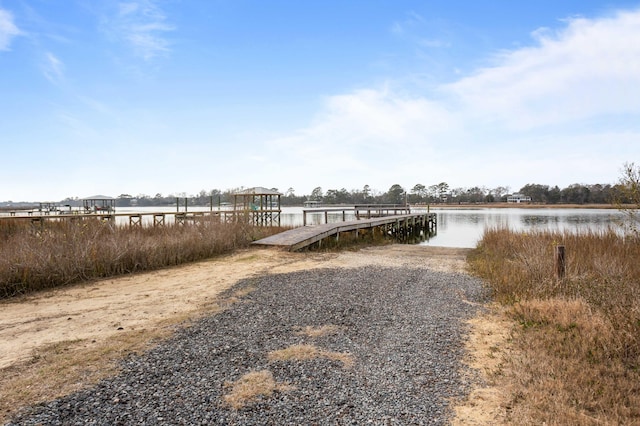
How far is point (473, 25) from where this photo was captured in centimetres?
1164

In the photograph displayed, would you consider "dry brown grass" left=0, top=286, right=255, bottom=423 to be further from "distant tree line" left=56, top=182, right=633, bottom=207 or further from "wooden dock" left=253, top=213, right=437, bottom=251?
"distant tree line" left=56, top=182, right=633, bottom=207

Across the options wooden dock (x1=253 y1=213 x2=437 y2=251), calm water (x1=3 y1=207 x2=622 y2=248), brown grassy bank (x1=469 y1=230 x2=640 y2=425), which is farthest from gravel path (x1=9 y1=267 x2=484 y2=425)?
calm water (x1=3 y1=207 x2=622 y2=248)

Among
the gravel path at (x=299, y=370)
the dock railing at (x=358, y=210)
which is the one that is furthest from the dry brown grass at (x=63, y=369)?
the dock railing at (x=358, y=210)

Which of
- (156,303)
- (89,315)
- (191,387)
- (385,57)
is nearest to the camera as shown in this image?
(191,387)

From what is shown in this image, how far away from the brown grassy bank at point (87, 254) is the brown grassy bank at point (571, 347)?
7919mm

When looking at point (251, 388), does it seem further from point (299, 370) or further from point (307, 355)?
point (307, 355)

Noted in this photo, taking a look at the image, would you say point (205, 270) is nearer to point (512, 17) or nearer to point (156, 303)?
point (156, 303)

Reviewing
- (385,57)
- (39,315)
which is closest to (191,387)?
(39,315)

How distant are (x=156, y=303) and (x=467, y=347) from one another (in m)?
4.62

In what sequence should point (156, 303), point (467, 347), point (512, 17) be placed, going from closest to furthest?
point (467, 347)
point (156, 303)
point (512, 17)

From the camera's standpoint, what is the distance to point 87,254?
8.17 metres

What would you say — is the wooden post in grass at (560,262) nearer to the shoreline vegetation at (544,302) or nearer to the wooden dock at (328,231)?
the shoreline vegetation at (544,302)

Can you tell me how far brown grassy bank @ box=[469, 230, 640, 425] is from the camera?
8.81 ft

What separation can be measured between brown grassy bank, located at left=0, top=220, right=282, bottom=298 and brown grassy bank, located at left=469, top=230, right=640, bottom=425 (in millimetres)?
7919
